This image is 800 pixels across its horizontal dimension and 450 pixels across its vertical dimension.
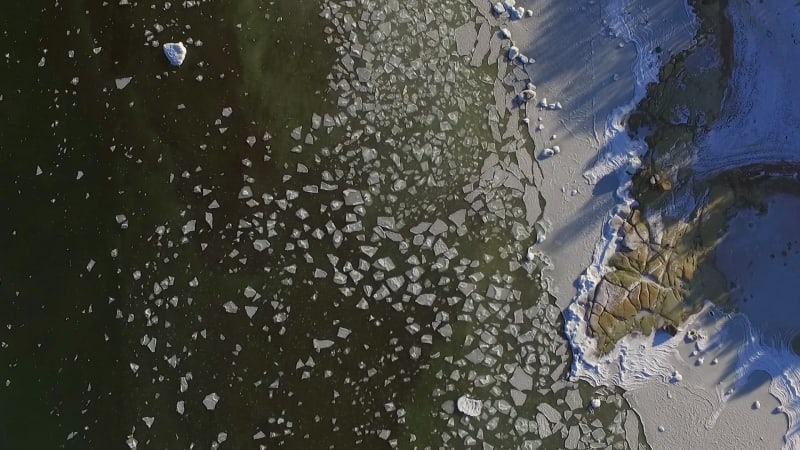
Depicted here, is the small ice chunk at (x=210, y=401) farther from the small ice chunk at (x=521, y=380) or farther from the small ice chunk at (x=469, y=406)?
the small ice chunk at (x=521, y=380)

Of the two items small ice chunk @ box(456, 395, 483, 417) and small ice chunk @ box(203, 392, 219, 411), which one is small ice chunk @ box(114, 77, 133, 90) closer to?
small ice chunk @ box(203, 392, 219, 411)

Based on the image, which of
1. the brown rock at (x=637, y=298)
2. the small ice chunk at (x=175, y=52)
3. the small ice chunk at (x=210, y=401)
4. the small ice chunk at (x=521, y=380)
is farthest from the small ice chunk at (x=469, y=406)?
the small ice chunk at (x=175, y=52)

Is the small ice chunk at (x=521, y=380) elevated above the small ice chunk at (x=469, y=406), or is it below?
above

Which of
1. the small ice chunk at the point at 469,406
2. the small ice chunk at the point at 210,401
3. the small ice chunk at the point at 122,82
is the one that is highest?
the small ice chunk at the point at 122,82

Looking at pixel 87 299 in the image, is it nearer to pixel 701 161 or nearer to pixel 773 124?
pixel 701 161

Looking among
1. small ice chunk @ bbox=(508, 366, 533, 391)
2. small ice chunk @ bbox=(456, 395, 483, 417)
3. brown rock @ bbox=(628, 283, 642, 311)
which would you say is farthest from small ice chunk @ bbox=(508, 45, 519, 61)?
small ice chunk @ bbox=(456, 395, 483, 417)
